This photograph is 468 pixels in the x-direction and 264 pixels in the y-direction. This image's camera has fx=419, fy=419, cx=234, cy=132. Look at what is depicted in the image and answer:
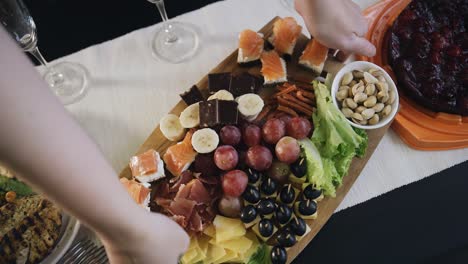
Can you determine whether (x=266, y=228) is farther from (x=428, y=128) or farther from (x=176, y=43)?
(x=176, y=43)

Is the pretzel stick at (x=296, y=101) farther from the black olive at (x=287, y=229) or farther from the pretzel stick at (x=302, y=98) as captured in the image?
the black olive at (x=287, y=229)

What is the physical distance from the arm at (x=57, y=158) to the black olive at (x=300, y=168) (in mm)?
620

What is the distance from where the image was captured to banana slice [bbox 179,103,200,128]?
4.36ft

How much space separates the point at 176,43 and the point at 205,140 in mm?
467

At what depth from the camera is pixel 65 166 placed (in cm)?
57

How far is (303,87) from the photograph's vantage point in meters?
1.38

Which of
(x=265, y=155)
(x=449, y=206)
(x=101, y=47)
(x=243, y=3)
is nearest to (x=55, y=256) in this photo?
(x=265, y=155)

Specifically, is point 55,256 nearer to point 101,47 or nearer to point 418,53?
point 101,47

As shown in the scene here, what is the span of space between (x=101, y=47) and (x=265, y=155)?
78cm

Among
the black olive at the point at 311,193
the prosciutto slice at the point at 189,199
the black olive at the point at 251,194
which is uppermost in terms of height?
the prosciutto slice at the point at 189,199

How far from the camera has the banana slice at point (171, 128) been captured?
4.39 ft

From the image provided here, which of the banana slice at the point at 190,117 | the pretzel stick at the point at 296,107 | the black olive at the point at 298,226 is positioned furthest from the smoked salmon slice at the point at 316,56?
the black olive at the point at 298,226

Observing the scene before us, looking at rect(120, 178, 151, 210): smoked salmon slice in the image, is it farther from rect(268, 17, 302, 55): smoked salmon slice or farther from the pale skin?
rect(268, 17, 302, 55): smoked salmon slice

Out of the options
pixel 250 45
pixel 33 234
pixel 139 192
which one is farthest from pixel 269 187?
pixel 33 234
